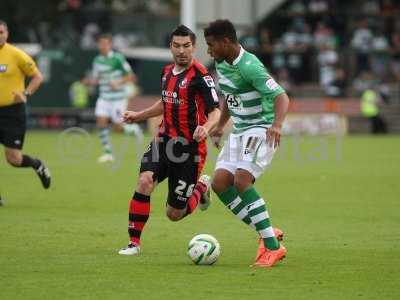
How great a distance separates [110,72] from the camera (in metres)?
23.2

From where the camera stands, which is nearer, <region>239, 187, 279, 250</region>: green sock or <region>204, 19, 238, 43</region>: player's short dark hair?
<region>204, 19, 238, 43</region>: player's short dark hair

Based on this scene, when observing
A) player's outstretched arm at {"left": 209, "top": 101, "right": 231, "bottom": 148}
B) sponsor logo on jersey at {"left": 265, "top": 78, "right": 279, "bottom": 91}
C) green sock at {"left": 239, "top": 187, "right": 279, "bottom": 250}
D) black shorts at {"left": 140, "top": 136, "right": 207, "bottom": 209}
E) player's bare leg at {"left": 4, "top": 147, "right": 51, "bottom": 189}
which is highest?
sponsor logo on jersey at {"left": 265, "top": 78, "right": 279, "bottom": 91}

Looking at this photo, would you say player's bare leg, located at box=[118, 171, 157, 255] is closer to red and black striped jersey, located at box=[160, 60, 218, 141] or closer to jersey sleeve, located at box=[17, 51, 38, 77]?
red and black striped jersey, located at box=[160, 60, 218, 141]

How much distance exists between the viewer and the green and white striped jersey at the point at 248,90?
30.4 ft

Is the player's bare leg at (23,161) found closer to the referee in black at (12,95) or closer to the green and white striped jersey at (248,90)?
the referee in black at (12,95)

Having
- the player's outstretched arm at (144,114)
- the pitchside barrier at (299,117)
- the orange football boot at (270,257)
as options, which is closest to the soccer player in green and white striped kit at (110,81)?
the pitchside barrier at (299,117)

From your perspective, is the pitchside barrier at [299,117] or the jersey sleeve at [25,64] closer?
the jersey sleeve at [25,64]

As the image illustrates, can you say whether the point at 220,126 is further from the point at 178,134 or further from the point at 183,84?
the point at 183,84

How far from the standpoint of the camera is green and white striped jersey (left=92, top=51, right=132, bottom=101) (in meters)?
23.1

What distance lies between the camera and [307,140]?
3130 cm

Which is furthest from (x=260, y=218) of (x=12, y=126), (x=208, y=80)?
(x=12, y=126)

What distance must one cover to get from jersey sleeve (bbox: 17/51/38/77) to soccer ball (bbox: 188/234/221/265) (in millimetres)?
5553

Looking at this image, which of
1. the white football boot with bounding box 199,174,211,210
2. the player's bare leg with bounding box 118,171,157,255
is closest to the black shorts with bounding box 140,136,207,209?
the player's bare leg with bounding box 118,171,157,255

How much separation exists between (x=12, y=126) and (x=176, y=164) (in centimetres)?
466
